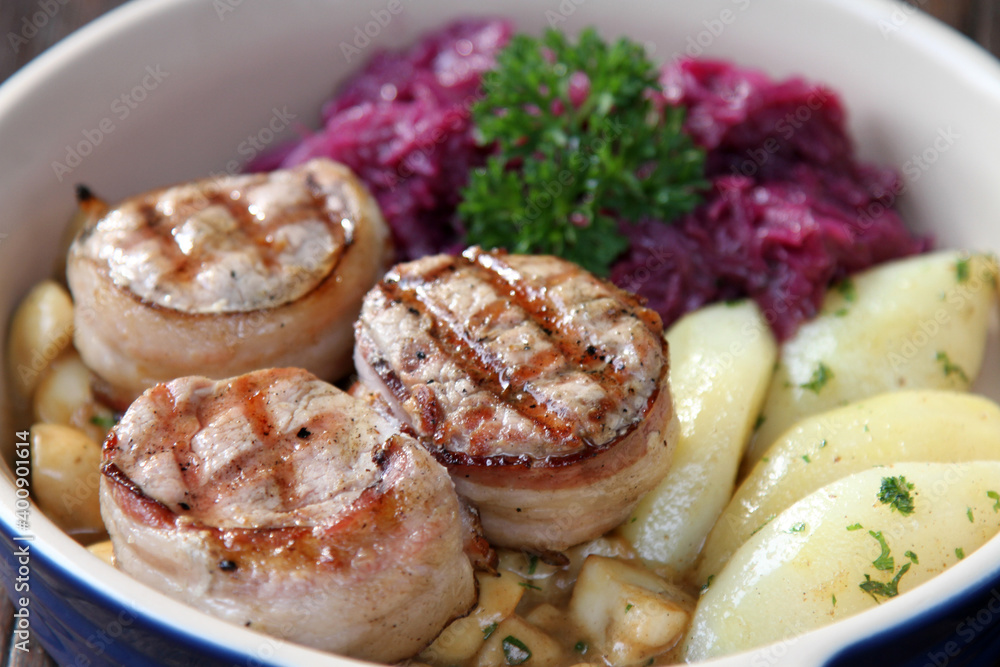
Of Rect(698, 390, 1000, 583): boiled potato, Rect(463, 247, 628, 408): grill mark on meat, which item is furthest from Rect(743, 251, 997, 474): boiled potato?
Rect(463, 247, 628, 408): grill mark on meat

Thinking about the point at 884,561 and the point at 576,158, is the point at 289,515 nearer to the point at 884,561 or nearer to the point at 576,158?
the point at 884,561

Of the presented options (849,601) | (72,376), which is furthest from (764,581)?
(72,376)

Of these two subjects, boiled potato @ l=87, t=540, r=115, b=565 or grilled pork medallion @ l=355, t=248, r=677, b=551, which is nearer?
grilled pork medallion @ l=355, t=248, r=677, b=551

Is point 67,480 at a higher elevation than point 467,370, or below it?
below

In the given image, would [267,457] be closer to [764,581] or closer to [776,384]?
[764,581]

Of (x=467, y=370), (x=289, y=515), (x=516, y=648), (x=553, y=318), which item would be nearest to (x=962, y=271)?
(x=553, y=318)

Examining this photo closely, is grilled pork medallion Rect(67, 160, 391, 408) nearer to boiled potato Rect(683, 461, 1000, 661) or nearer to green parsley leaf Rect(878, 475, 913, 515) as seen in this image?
boiled potato Rect(683, 461, 1000, 661)
